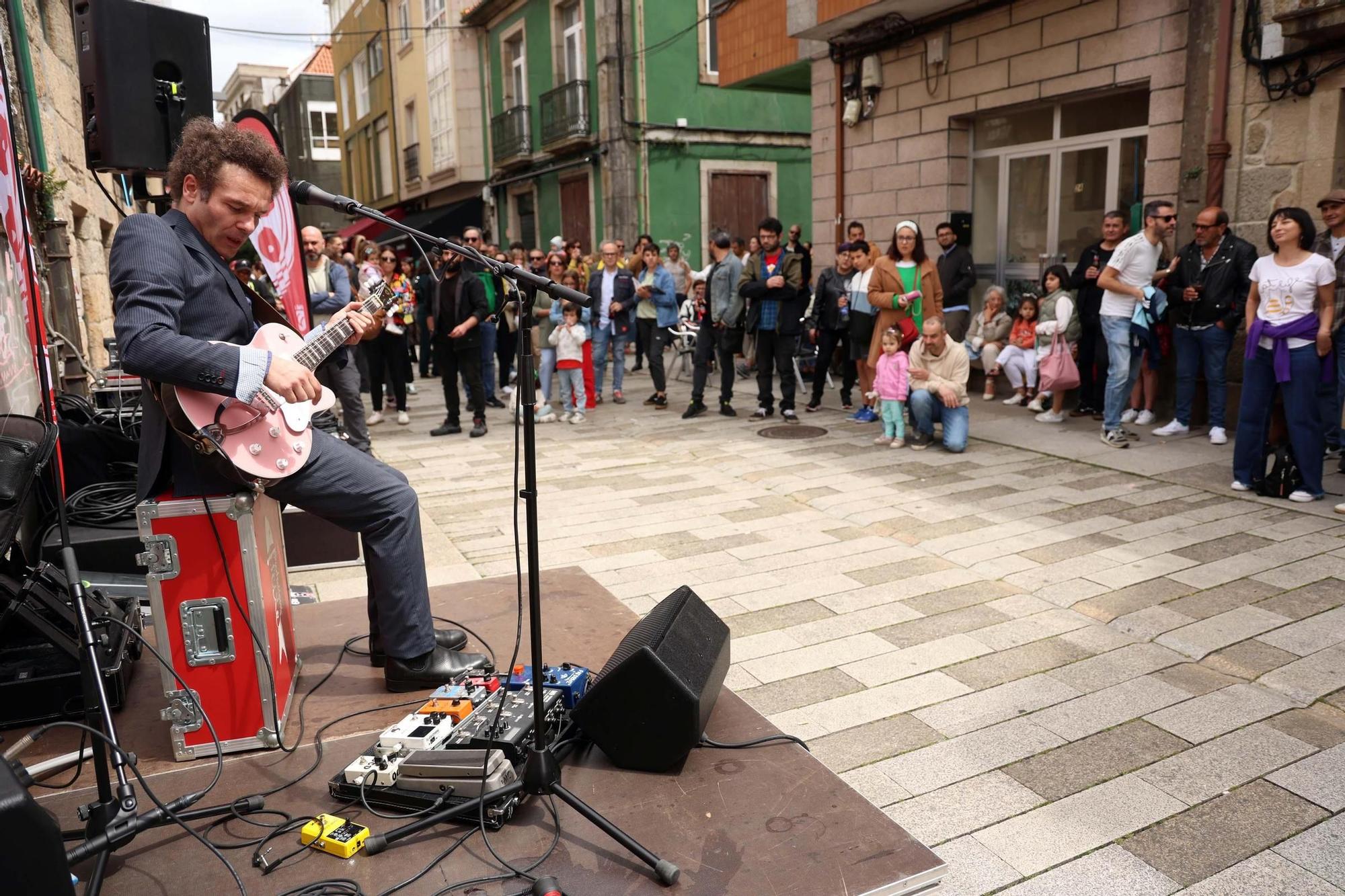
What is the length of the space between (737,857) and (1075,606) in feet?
8.78

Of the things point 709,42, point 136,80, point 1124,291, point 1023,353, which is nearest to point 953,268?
point 1023,353

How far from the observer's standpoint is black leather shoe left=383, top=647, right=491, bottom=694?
3.22 meters

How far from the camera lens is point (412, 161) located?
85.9 ft

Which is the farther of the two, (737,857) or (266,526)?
(266,526)

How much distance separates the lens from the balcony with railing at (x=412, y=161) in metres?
25.7

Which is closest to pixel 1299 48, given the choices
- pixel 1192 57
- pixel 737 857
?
pixel 1192 57

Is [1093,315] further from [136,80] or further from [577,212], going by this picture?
[577,212]

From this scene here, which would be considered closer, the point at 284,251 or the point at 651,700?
the point at 651,700

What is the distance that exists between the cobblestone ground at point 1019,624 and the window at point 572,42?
42.6 ft

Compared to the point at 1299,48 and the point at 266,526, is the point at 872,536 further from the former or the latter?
the point at 1299,48

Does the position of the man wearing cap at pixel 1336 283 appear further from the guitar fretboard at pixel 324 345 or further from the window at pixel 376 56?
the window at pixel 376 56

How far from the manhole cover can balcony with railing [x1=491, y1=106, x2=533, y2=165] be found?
13.4 metres

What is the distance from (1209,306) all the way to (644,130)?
11.9m

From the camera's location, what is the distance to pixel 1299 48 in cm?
699
